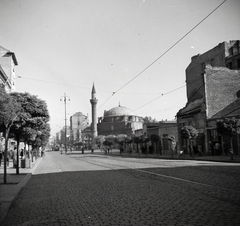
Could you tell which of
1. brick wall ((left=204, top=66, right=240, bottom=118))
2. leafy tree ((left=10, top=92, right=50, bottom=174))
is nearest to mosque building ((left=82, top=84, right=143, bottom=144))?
brick wall ((left=204, top=66, right=240, bottom=118))

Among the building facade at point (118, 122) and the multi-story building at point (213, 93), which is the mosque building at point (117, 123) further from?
the multi-story building at point (213, 93)

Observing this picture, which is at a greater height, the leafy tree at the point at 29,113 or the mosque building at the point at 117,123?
the mosque building at the point at 117,123

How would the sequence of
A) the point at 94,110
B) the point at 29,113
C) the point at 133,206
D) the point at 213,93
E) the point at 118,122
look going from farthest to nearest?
the point at 118,122, the point at 94,110, the point at 213,93, the point at 29,113, the point at 133,206

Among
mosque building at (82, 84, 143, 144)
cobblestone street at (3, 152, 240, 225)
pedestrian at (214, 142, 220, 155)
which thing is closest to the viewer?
cobblestone street at (3, 152, 240, 225)

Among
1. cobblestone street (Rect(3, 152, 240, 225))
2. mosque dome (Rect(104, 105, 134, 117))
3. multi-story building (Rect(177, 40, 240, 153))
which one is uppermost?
mosque dome (Rect(104, 105, 134, 117))

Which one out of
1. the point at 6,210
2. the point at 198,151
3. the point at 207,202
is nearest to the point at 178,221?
the point at 207,202

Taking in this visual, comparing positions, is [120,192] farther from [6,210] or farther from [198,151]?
[198,151]

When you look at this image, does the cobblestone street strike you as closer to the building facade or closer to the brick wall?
the brick wall

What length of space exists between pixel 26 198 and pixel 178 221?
5169mm

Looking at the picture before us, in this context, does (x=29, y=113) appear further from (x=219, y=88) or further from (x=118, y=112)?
(x=118, y=112)

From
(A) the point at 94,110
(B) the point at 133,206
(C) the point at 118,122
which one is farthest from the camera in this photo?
(C) the point at 118,122

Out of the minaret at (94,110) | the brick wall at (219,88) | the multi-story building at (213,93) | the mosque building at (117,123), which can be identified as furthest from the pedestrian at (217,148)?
the mosque building at (117,123)

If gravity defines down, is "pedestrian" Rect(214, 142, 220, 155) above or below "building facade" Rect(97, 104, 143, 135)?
below

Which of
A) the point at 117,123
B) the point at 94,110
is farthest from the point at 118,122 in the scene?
the point at 94,110
